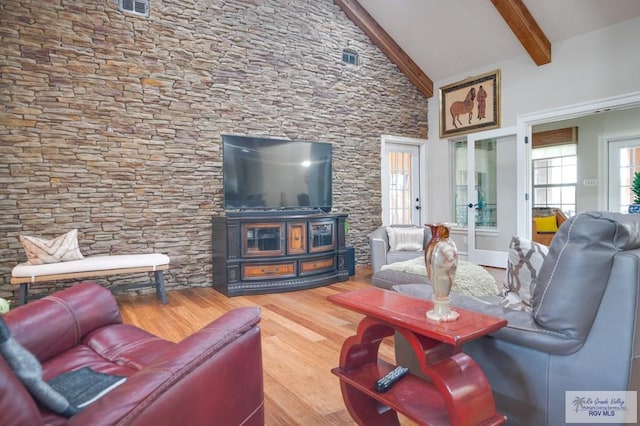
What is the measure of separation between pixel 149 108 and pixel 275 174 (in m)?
1.61

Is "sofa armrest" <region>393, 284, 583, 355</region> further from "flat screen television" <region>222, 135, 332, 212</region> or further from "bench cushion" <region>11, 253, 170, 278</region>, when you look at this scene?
"flat screen television" <region>222, 135, 332, 212</region>

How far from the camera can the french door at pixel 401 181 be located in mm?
6262

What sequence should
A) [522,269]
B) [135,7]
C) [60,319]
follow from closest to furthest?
[60,319], [522,269], [135,7]

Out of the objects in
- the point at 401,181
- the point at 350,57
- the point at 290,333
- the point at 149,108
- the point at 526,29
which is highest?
the point at 350,57

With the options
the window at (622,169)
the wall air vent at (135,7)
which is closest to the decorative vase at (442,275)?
the wall air vent at (135,7)

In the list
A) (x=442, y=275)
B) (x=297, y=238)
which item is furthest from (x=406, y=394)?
(x=297, y=238)

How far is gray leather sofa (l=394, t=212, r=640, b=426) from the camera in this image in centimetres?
124

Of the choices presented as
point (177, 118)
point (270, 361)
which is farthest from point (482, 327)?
point (177, 118)

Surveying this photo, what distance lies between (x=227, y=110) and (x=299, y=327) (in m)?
2.90

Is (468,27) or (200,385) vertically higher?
(468,27)

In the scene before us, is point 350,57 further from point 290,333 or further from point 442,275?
point 442,275

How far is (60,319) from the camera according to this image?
155 centimetres

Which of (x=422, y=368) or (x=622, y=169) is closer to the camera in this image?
(x=422, y=368)

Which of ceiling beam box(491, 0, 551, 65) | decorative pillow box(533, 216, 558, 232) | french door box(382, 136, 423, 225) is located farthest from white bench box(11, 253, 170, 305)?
decorative pillow box(533, 216, 558, 232)
